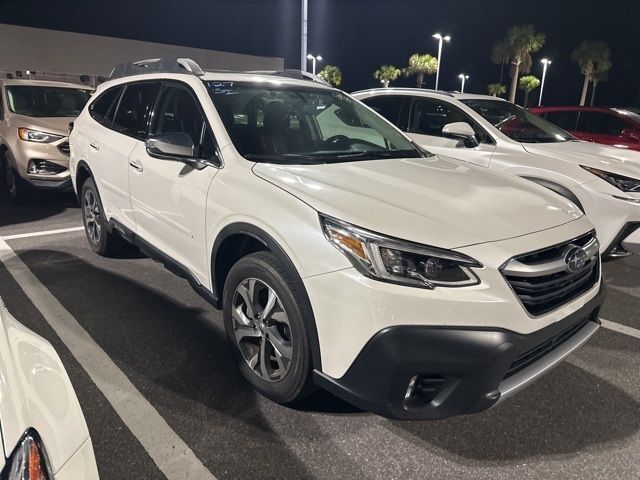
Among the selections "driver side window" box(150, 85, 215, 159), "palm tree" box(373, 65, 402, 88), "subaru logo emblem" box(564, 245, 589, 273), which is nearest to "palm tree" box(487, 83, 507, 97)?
"palm tree" box(373, 65, 402, 88)

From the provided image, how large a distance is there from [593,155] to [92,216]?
489 centimetres

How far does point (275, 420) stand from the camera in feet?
7.78

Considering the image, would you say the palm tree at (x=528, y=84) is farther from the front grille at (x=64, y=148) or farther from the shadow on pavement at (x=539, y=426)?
the shadow on pavement at (x=539, y=426)

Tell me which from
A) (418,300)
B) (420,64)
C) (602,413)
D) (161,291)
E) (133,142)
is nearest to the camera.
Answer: (418,300)

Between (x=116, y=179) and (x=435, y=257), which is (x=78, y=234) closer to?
(x=116, y=179)

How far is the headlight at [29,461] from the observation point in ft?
3.26

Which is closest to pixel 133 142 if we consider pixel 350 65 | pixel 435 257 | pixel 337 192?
pixel 337 192

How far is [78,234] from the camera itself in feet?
17.8

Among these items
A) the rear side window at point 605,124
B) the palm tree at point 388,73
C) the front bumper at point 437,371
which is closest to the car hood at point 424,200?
the front bumper at point 437,371

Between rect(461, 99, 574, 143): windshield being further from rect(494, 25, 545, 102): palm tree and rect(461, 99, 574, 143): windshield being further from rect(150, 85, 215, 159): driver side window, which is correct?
rect(494, 25, 545, 102): palm tree

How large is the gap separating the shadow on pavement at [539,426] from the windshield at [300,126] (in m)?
1.58

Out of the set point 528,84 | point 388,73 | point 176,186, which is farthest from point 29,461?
point 388,73

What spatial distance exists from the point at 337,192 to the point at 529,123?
4284 mm

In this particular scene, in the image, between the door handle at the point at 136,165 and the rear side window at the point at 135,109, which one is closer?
the door handle at the point at 136,165
